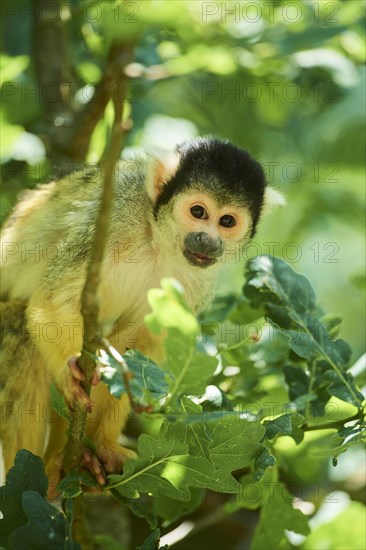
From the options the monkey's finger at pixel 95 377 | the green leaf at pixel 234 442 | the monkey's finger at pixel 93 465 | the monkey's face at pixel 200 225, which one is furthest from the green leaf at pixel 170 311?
the monkey's face at pixel 200 225

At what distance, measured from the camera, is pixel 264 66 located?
4.86m

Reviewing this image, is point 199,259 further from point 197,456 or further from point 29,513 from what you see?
point 29,513

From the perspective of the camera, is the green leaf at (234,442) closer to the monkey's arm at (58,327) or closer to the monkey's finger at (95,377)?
the monkey's finger at (95,377)

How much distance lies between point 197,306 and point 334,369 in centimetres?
108

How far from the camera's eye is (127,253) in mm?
3943

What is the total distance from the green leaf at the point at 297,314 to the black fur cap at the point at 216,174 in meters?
0.53

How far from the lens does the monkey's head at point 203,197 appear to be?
393 centimetres

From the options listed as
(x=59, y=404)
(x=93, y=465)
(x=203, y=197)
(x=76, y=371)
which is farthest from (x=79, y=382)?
(x=203, y=197)

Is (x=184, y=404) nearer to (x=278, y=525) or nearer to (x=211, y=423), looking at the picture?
(x=211, y=423)

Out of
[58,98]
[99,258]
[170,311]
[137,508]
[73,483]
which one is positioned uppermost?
[58,98]

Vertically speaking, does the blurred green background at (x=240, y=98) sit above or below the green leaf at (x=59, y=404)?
above

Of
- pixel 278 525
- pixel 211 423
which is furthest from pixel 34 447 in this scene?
pixel 211 423

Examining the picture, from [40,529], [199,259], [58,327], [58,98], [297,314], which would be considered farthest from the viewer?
[58,98]

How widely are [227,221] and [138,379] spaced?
68.9 inches
